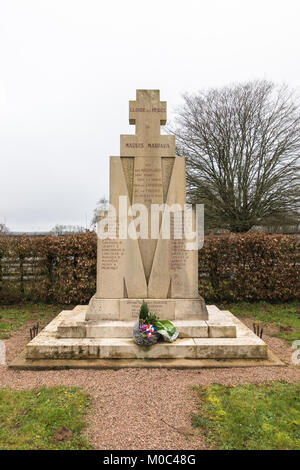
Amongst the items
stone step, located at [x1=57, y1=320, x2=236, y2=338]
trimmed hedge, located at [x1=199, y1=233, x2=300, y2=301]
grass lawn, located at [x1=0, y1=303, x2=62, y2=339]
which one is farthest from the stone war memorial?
trimmed hedge, located at [x1=199, y1=233, x2=300, y2=301]

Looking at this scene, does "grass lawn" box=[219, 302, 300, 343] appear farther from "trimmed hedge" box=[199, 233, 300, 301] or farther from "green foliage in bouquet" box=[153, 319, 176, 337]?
"green foliage in bouquet" box=[153, 319, 176, 337]

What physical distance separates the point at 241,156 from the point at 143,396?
544 inches

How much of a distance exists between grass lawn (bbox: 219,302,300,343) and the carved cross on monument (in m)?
4.59

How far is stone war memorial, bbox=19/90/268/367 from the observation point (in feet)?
16.3

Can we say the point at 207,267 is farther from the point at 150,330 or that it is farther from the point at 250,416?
the point at 250,416

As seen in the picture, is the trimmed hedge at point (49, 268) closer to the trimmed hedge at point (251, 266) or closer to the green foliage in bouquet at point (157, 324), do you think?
the trimmed hedge at point (251, 266)

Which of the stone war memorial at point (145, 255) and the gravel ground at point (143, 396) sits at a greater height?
the stone war memorial at point (145, 255)

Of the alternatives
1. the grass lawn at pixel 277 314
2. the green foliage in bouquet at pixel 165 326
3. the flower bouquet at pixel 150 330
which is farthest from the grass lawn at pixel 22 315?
the grass lawn at pixel 277 314

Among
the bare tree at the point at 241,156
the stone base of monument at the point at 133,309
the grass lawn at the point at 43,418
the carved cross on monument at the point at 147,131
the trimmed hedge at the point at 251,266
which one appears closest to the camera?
the grass lawn at the point at 43,418

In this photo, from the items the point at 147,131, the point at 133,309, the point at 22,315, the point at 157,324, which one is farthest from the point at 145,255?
the point at 22,315

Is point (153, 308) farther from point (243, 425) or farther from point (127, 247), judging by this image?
point (243, 425)

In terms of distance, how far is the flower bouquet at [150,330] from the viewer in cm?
Result: 447

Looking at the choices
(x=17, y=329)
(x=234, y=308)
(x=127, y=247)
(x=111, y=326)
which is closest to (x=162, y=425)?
(x=111, y=326)

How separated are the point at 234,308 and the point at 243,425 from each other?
18.7ft
